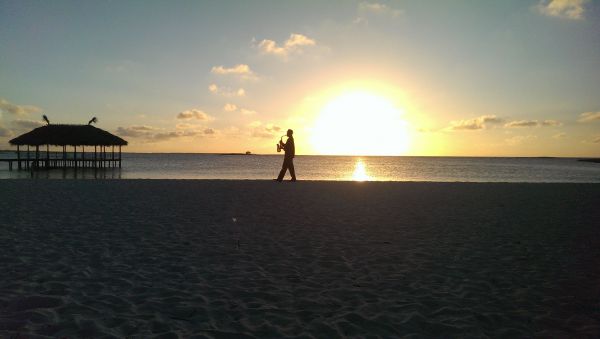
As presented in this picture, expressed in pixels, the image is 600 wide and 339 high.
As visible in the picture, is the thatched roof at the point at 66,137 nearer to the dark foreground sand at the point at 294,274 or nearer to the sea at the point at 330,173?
the sea at the point at 330,173

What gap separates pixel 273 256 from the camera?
6277 mm

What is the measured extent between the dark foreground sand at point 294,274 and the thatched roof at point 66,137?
1168 inches

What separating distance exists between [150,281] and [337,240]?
3500 millimetres

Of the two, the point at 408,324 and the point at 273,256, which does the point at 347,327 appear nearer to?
the point at 408,324

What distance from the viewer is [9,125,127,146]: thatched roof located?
37.1m

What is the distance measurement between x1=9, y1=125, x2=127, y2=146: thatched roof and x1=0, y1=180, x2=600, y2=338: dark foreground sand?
29.7 m

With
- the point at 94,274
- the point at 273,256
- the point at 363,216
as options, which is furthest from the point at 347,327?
the point at 363,216

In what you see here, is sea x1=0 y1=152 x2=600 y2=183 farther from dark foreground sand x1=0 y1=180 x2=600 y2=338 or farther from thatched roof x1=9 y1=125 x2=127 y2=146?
dark foreground sand x1=0 y1=180 x2=600 y2=338

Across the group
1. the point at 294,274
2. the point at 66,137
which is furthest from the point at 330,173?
the point at 294,274

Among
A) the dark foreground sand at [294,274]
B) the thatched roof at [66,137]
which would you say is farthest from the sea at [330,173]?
the dark foreground sand at [294,274]

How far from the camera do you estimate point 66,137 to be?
3753 centimetres

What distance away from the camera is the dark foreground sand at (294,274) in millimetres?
3768

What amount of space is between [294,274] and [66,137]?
38.3 m

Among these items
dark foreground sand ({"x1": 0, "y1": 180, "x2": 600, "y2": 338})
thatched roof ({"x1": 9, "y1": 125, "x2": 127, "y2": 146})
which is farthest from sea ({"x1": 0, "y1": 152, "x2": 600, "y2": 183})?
dark foreground sand ({"x1": 0, "y1": 180, "x2": 600, "y2": 338})
